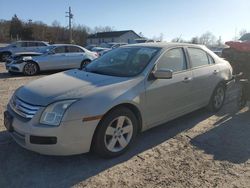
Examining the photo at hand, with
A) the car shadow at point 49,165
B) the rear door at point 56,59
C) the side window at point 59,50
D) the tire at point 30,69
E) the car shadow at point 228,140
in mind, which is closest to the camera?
the car shadow at point 49,165

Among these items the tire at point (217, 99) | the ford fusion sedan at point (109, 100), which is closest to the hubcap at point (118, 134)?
the ford fusion sedan at point (109, 100)

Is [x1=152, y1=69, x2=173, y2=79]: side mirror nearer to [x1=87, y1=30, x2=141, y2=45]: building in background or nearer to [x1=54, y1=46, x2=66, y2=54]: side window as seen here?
[x1=54, y1=46, x2=66, y2=54]: side window

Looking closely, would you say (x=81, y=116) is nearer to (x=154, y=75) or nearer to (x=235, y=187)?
(x=154, y=75)

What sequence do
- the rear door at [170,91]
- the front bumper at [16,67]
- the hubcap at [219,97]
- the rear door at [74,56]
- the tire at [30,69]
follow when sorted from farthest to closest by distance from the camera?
the rear door at [74,56], the tire at [30,69], the front bumper at [16,67], the hubcap at [219,97], the rear door at [170,91]

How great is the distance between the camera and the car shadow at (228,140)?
4.60 m

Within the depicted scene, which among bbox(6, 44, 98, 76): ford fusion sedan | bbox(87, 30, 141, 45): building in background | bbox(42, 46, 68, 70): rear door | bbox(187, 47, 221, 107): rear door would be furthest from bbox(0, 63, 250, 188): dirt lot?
bbox(87, 30, 141, 45): building in background

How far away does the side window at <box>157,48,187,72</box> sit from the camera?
16.8 ft

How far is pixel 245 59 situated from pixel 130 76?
6.44 metres

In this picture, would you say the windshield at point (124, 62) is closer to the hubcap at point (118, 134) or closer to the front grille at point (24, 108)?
the hubcap at point (118, 134)

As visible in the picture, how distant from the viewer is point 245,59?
387 inches

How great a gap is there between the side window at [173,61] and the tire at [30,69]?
9.53 meters

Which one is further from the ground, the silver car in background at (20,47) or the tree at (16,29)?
the tree at (16,29)

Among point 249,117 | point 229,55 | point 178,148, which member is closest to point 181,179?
point 178,148

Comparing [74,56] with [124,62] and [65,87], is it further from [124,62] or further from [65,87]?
[65,87]
